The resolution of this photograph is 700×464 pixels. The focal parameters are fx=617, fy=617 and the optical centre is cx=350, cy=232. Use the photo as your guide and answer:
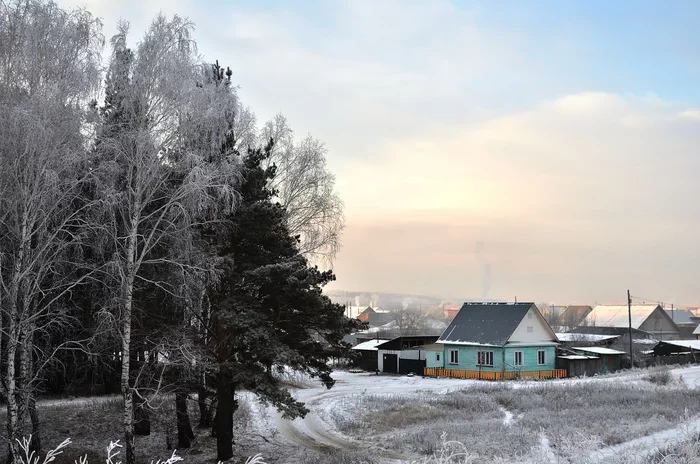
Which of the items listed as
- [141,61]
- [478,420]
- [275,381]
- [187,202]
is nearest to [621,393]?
[478,420]

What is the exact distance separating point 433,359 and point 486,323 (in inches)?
208

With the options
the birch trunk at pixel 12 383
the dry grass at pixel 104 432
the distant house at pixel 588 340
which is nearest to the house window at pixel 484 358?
the distant house at pixel 588 340

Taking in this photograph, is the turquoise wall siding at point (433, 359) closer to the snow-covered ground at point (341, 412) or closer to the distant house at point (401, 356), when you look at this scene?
the distant house at point (401, 356)

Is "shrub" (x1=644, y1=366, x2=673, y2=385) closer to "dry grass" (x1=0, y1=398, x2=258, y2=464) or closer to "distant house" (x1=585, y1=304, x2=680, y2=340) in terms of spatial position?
"dry grass" (x1=0, y1=398, x2=258, y2=464)

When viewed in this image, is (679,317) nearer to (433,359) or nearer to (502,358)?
(433,359)

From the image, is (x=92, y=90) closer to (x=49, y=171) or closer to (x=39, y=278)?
(x=49, y=171)

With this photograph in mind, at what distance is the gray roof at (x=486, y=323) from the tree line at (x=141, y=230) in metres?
29.4

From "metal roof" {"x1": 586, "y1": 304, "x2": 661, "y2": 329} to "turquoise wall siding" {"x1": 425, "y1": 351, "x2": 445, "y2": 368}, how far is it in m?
50.6

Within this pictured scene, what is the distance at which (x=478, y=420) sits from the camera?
84.6ft

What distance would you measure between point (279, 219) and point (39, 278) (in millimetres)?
7114

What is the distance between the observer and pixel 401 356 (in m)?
52.8

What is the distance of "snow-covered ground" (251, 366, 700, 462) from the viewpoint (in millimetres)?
18797

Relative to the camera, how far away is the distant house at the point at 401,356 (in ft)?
167

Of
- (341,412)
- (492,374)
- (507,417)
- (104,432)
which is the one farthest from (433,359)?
(104,432)
